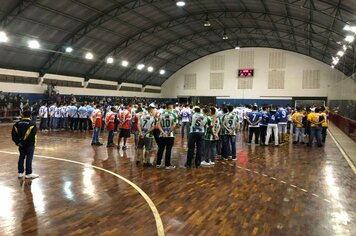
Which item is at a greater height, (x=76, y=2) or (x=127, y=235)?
(x=76, y=2)

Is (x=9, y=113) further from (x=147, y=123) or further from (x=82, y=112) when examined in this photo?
(x=147, y=123)

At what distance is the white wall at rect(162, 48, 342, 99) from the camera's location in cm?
4038

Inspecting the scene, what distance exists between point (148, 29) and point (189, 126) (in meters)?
24.1

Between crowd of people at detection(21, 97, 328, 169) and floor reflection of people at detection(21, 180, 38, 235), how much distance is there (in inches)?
153

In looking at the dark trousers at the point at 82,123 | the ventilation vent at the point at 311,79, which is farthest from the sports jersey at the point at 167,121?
the ventilation vent at the point at 311,79

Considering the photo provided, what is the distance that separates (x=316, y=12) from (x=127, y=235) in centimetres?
2349

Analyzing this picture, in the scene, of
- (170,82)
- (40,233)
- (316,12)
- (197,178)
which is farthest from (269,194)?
(170,82)

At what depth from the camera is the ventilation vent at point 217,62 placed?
148ft

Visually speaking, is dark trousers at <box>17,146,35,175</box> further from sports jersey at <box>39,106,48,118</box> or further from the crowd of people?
sports jersey at <box>39,106,48,118</box>

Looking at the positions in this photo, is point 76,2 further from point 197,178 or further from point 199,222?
point 199,222

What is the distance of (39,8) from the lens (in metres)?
22.3

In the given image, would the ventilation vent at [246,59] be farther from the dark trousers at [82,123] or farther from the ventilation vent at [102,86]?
the dark trousers at [82,123]

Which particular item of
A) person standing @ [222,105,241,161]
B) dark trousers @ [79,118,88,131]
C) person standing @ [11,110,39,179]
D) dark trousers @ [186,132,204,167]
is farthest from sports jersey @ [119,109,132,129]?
dark trousers @ [79,118,88,131]

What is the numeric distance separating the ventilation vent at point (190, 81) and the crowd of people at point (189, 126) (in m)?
27.9
